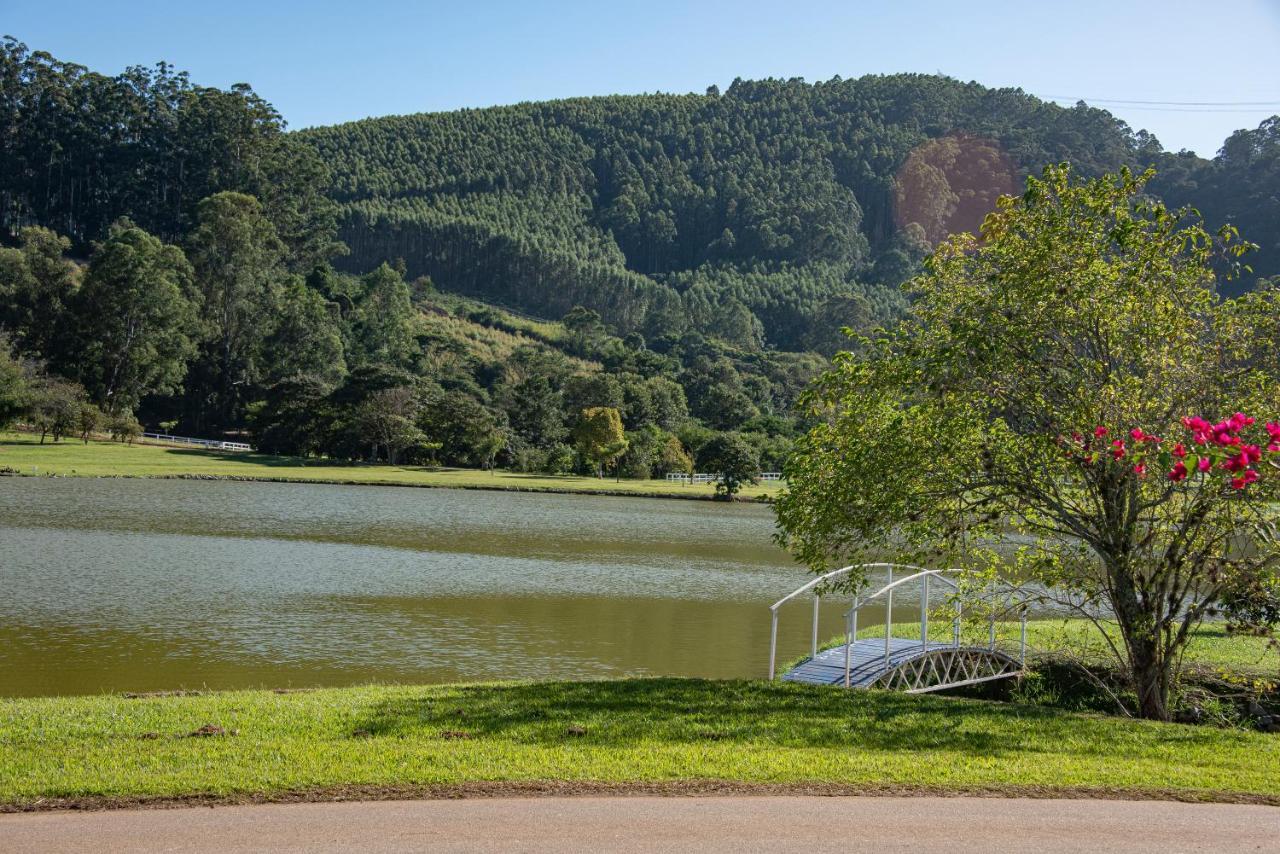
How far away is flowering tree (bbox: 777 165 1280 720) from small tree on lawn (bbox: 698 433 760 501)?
6357 cm

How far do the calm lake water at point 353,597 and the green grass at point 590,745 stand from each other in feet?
19.7

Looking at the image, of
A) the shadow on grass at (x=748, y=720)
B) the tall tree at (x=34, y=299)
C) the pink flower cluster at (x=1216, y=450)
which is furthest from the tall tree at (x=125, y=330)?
the pink flower cluster at (x=1216, y=450)

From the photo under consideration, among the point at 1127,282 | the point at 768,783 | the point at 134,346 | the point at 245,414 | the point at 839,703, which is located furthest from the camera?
Answer: the point at 245,414

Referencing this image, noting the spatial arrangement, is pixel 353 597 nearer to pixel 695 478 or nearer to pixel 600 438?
pixel 600 438

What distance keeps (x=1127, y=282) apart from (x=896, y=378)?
329cm

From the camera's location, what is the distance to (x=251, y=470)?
7738 cm

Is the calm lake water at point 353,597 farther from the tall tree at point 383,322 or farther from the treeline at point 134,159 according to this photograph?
the treeline at point 134,159

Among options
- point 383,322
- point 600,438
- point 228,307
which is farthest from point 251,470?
point 383,322

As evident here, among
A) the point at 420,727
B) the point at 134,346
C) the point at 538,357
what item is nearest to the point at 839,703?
the point at 420,727

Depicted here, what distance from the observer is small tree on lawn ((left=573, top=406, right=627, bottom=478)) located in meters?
92.4

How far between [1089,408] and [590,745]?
8.27 metres

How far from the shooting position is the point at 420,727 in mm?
11477

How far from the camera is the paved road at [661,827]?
26.3 feet

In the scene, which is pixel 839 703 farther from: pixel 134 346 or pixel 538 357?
pixel 538 357
